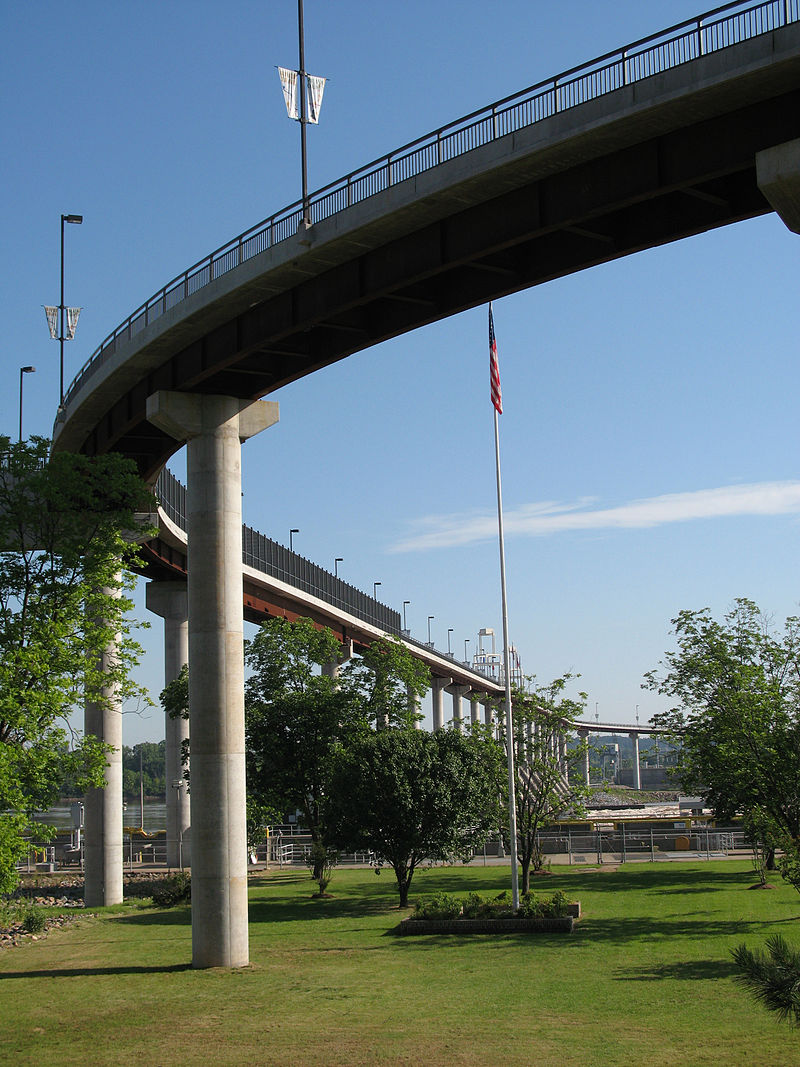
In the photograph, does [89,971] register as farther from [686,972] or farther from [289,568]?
[289,568]

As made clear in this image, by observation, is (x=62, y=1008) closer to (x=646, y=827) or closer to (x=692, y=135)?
(x=692, y=135)

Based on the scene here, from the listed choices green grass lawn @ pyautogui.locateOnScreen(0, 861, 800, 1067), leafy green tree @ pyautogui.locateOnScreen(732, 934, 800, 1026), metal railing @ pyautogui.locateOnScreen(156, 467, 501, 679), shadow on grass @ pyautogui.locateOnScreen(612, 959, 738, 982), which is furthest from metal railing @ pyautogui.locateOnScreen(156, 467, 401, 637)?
leafy green tree @ pyautogui.locateOnScreen(732, 934, 800, 1026)

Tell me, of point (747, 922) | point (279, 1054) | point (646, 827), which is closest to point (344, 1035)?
point (279, 1054)

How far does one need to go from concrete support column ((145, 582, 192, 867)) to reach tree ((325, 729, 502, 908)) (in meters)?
23.8

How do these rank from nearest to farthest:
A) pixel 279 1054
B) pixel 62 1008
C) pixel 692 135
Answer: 1. pixel 279 1054
2. pixel 692 135
3. pixel 62 1008

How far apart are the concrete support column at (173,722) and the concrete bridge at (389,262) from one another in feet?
86.1

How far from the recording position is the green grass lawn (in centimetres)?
1816

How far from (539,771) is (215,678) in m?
15.0

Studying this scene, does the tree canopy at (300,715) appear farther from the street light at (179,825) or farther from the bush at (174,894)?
the street light at (179,825)

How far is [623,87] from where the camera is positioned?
757 inches

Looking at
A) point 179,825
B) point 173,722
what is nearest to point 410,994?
point 173,722

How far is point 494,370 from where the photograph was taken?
33.5 m

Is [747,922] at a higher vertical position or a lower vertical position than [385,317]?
lower

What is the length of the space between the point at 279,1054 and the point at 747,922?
15.7 meters
